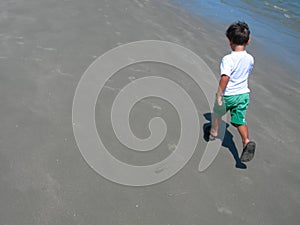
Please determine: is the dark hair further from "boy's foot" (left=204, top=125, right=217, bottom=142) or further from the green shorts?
"boy's foot" (left=204, top=125, right=217, bottom=142)

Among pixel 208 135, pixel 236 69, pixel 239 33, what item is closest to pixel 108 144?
pixel 208 135

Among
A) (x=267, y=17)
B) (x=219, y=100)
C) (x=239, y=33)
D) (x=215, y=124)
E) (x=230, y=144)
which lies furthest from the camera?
(x=267, y=17)

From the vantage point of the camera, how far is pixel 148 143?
156 inches

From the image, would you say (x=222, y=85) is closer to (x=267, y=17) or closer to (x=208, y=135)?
(x=208, y=135)

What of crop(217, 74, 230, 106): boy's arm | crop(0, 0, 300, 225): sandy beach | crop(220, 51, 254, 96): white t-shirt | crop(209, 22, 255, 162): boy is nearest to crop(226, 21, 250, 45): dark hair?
crop(209, 22, 255, 162): boy

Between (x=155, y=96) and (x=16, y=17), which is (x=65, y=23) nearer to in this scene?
(x=16, y=17)

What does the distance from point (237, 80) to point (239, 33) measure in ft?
1.69

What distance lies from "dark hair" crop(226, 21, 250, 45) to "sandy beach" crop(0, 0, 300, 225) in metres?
1.27

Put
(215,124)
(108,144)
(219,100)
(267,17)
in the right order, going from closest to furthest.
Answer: (219,100) → (108,144) → (215,124) → (267,17)

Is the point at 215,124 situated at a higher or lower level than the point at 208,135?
higher

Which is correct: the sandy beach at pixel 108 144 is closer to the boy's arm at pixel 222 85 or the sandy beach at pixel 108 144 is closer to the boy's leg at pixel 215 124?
the boy's leg at pixel 215 124

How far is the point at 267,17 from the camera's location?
31.0 feet

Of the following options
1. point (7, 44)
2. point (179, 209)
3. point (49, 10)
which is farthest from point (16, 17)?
point (179, 209)

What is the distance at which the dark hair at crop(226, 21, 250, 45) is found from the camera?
3.58 metres
